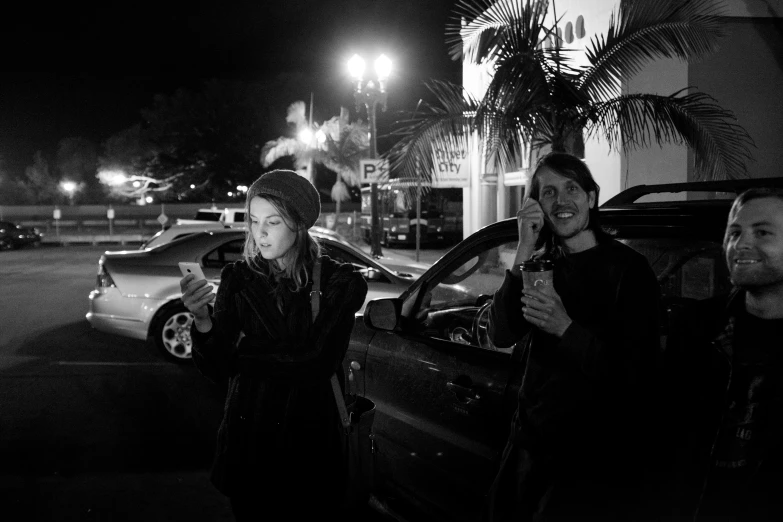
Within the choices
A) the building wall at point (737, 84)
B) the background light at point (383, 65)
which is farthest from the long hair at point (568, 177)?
the background light at point (383, 65)

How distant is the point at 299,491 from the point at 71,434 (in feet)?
13.2

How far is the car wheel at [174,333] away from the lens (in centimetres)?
845

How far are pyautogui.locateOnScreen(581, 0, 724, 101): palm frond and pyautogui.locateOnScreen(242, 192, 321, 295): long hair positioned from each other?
632cm

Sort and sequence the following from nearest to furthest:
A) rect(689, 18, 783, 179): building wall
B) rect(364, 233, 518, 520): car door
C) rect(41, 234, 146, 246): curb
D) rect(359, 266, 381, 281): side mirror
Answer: rect(364, 233, 518, 520): car door
rect(359, 266, 381, 281): side mirror
rect(689, 18, 783, 179): building wall
rect(41, 234, 146, 246): curb

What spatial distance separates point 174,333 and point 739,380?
7.29m

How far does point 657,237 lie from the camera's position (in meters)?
2.93

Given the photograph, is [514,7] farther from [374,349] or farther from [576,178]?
[576,178]

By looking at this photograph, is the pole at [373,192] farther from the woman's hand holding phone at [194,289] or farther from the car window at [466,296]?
the woman's hand holding phone at [194,289]

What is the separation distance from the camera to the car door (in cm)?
308

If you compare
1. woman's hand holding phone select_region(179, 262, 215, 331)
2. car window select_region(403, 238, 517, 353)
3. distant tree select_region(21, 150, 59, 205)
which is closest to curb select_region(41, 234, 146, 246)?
distant tree select_region(21, 150, 59, 205)

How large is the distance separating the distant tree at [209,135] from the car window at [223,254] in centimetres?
4516

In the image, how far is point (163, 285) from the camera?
8609 millimetres

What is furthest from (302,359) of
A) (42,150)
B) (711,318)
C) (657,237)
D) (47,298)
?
(42,150)

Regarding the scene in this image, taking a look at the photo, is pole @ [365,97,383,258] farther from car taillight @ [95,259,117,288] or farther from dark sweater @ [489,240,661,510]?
dark sweater @ [489,240,661,510]
